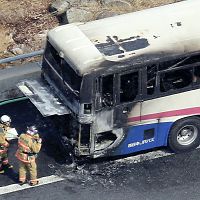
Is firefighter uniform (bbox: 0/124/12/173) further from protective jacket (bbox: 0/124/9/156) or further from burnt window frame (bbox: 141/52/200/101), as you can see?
burnt window frame (bbox: 141/52/200/101)

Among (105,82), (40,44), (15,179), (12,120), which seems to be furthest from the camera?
(40,44)

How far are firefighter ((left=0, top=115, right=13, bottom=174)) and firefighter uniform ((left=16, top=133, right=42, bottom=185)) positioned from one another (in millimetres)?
427

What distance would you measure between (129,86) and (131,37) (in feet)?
3.97

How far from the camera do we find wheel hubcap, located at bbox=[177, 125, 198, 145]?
14.6 metres

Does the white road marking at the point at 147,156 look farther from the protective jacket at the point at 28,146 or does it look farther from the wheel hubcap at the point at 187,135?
the protective jacket at the point at 28,146

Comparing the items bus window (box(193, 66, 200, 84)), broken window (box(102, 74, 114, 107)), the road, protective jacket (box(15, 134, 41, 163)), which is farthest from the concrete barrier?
bus window (box(193, 66, 200, 84))

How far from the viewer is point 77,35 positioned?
14.0 metres

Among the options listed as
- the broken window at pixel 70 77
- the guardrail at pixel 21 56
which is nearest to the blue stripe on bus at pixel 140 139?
the broken window at pixel 70 77

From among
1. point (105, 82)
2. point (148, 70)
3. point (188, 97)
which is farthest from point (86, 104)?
point (188, 97)

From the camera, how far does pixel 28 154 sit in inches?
529

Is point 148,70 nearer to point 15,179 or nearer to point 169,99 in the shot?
point 169,99

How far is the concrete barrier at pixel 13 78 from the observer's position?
54.4 feet

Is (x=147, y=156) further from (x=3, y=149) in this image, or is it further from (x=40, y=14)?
(x=40, y=14)

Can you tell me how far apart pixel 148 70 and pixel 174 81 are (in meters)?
0.78
